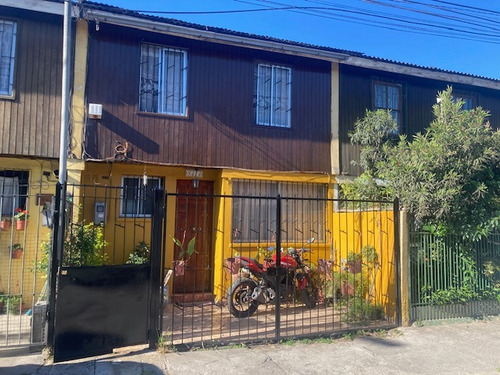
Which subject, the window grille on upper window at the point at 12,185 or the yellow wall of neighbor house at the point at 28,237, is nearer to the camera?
the yellow wall of neighbor house at the point at 28,237

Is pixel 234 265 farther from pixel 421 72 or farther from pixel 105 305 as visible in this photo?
pixel 421 72

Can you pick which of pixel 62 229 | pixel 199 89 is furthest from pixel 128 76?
pixel 62 229

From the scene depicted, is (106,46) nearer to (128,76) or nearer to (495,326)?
(128,76)

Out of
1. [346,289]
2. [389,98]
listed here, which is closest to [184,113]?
[346,289]

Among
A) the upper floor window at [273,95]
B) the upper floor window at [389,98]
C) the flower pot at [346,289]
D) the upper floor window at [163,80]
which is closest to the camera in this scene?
the flower pot at [346,289]

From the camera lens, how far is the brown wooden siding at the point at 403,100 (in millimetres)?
9344

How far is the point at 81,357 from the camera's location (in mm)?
4758

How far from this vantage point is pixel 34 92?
7.01m

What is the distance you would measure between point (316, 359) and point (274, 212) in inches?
165

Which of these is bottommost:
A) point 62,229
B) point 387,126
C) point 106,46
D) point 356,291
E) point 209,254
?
point 356,291

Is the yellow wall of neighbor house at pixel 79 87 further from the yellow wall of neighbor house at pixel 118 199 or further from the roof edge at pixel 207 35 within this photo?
the yellow wall of neighbor house at pixel 118 199

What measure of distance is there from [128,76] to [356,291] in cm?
613

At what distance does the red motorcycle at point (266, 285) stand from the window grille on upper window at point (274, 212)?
1.13 metres

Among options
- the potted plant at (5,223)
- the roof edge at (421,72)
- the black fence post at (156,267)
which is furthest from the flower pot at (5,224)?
the roof edge at (421,72)
